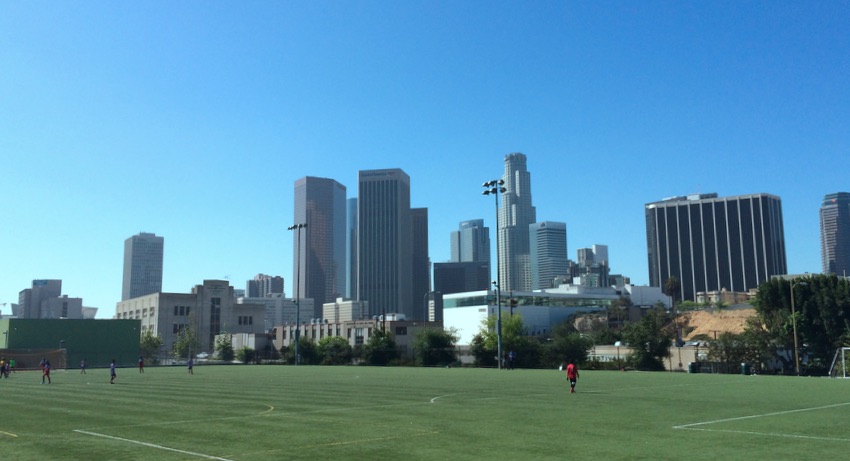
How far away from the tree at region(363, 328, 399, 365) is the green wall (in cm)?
4073

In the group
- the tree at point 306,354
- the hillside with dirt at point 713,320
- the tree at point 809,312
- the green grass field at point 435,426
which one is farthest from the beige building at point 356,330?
the green grass field at point 435,426

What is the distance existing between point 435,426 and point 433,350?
69.0 m

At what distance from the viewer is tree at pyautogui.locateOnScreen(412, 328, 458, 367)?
8894 centimetres

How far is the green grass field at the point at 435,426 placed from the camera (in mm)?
15875

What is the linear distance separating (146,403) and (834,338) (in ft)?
244

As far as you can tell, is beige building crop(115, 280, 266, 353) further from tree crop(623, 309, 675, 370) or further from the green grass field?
the green grass field

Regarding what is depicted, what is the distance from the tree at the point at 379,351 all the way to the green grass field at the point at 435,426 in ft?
203

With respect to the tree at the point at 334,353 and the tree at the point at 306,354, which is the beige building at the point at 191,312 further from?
the tree at the point at 334,353

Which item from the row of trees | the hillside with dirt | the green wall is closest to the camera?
the row of trees

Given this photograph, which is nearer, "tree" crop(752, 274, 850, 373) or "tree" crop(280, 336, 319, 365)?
"tree" crop(752, 274, 850, 373)

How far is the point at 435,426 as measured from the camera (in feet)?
67.9

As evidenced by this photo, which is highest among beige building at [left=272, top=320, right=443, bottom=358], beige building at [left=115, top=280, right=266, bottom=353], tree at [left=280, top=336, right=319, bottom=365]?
beige building at [left=115, top=280, right=266, bottom=353]

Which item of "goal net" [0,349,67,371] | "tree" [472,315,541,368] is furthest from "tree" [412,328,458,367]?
"goal net" [0,349,67,371]

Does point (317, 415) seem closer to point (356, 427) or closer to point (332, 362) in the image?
point (356, 427)
